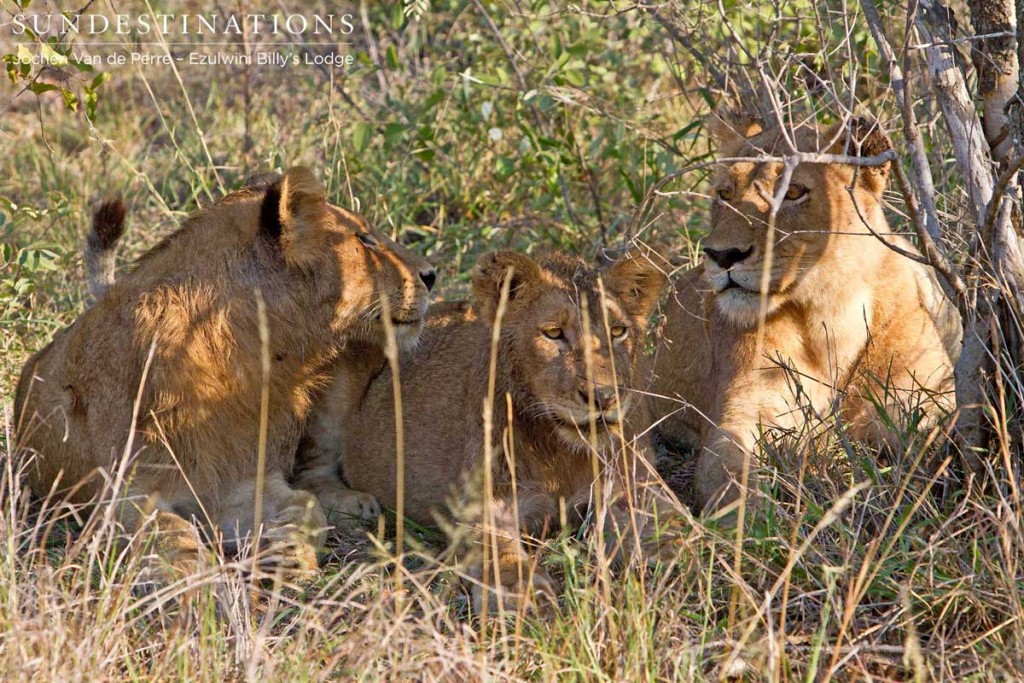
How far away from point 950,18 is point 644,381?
1.47m

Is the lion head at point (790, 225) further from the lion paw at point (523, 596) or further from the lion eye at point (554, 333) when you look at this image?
the lion paw at point (523, 596)

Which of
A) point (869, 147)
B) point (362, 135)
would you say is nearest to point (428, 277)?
point (869, 147)

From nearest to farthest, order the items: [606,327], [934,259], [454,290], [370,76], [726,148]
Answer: [934,259], [606,327], [726,148], [454,290], [370,76]

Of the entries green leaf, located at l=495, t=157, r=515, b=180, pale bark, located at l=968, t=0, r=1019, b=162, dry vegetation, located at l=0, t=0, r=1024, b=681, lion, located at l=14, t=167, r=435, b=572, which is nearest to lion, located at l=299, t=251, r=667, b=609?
dry vegetation, located at l=0, t=0, r=1024, b=681

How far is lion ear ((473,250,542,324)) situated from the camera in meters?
4.00

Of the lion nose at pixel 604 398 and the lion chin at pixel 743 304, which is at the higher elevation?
the lion chin at pixel 743 304

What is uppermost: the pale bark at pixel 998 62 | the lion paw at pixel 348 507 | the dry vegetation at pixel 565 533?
the pale bark at pixel 998 62

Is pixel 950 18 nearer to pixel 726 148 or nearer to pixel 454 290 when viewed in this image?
pixel 726 148

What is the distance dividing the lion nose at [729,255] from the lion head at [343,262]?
944 millimetres

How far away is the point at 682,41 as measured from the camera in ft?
19.2

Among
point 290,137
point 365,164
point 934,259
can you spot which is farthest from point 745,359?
point 290,137

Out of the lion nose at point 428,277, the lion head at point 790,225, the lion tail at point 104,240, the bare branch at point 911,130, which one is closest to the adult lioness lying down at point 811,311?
the lion head at point 790,225

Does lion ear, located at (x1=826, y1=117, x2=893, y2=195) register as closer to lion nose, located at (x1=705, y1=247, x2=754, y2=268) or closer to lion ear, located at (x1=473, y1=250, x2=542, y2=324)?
lion nose, located at (x1=705, y1=247, x2=754, y2=268)

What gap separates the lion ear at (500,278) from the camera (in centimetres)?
400
